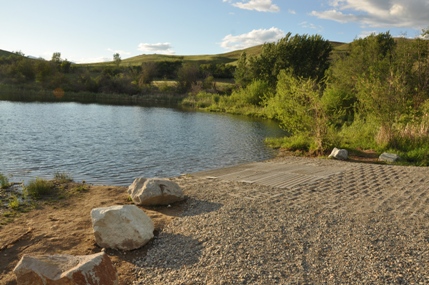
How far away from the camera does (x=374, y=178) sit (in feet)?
44.3

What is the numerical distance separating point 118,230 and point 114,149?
1434 cm

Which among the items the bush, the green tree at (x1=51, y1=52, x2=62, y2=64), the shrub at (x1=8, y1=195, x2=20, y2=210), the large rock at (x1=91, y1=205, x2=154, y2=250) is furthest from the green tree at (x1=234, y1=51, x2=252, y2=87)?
the large rock at (x1=91, y1=205, x2=154, y2=250)

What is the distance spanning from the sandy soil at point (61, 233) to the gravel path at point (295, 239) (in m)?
0.42

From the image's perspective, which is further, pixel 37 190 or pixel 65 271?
pixel 37 190

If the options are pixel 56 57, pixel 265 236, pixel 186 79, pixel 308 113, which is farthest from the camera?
pixel 56 57

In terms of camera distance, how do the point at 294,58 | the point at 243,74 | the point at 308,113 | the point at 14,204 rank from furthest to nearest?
the point at 243,74 → the point at 294,58 → the point at 308,113 → the point at 14,204

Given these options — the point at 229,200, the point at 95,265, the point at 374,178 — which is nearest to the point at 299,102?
the point at 374,178

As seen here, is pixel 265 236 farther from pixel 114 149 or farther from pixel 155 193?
pixel 114 149

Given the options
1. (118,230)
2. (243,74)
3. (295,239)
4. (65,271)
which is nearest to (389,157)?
(295,239)

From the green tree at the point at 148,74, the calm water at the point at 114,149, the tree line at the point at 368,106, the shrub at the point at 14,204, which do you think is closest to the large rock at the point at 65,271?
the shrub at the point at 14,204

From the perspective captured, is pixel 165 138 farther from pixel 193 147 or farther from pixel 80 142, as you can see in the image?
pixel 80 142

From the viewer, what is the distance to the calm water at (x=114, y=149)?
1571 centimetres

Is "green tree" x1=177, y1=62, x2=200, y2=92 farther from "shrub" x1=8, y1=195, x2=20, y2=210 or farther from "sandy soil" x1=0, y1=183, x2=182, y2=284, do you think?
"sandy soil" x1=0, y1=183, x2=182, y2=284

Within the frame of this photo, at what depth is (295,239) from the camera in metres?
7.38
